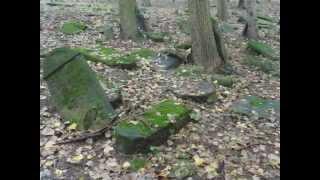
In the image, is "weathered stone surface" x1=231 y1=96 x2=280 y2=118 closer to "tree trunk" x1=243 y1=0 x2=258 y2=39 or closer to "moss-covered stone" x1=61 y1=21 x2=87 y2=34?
"moss-covered stone" x1=61 y1=21 x2=87 y2=34

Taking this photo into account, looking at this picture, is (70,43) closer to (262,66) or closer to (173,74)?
(173,74)

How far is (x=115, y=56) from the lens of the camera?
32.1 ft

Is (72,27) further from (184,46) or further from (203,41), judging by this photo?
(203,41)

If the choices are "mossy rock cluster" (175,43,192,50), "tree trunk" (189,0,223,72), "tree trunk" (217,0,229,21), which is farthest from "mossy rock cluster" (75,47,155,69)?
"tree trunk" (217,0,229,21)

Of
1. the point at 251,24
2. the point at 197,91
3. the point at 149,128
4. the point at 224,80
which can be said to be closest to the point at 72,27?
the point at 224,80

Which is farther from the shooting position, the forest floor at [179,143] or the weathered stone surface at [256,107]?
the weathered stone surface at [256,107]

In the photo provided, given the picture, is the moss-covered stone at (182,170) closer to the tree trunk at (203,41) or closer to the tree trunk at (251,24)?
the tree trunk at (203,41)

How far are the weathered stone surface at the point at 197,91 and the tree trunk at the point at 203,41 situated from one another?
1730 millimetres

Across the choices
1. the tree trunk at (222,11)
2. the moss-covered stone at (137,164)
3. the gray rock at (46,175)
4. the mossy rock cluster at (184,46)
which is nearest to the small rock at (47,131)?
the gray rock at (46,175)

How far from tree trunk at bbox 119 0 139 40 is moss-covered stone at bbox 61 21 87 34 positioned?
1.49m

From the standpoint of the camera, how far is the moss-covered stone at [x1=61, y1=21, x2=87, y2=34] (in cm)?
1234

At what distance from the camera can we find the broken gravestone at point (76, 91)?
245 inches
